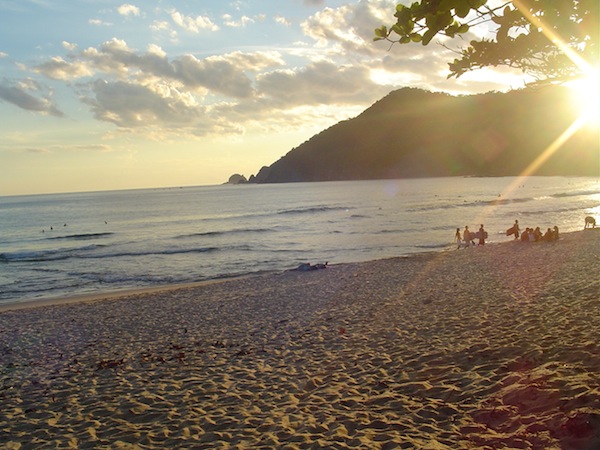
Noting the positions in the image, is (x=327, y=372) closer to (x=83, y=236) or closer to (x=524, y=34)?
(x=524, y=34)

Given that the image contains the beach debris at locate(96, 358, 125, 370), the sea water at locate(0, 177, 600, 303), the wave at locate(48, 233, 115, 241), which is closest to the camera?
the beach debris at locate(96, 358, 125, 370)

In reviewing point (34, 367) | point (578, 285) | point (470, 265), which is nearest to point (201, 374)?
point (34, 367)

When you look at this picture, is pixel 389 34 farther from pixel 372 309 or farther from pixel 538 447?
pixel 372 309

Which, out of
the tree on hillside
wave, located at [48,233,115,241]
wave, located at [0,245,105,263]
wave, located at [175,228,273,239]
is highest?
the tree on hillside

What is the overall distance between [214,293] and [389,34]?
1612cm

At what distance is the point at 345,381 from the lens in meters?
7.41

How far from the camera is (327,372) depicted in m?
7.96

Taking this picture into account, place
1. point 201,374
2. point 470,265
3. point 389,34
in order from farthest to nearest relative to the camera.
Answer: point 470,265, point 201,374, point 389,34

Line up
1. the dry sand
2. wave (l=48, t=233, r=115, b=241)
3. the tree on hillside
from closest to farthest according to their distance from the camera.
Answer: the tree on hillside < the dry sand < wave (l=48, t=233, r=115, b=241)

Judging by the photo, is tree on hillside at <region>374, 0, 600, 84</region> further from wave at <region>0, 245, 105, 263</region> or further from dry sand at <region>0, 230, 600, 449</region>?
wave at <region>0, 245, 105, 263</region>

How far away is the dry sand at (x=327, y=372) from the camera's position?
554 cm

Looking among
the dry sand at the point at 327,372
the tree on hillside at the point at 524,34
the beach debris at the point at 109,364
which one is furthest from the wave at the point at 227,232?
the tree on hillside at the point at 524,34

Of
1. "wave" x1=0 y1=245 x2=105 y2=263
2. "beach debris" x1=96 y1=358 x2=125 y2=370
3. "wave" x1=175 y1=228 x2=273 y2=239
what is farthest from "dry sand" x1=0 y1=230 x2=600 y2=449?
"wave" x1=175 y1=228 x2=273 y2=239

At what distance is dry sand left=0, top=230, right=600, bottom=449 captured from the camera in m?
5.54
